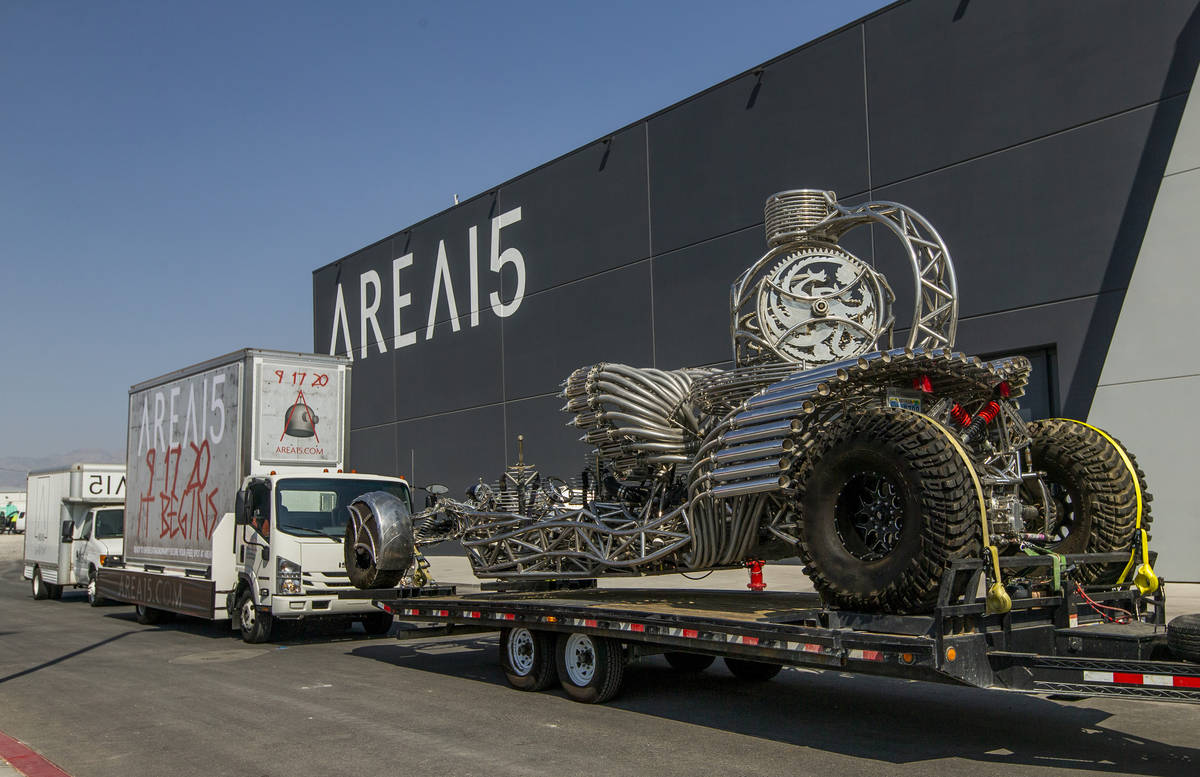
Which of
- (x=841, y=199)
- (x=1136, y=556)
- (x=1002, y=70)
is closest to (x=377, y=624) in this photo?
(x=1136, y=556)

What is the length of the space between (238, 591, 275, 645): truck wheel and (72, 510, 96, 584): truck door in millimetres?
9947

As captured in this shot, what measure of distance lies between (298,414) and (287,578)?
267cm

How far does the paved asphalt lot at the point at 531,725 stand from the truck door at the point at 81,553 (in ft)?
35.9

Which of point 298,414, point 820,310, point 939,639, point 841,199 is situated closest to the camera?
point 939,639

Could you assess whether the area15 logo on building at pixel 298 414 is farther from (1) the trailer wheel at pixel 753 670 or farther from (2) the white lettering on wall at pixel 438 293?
(2) the white lettering on wall at pixel 438 293

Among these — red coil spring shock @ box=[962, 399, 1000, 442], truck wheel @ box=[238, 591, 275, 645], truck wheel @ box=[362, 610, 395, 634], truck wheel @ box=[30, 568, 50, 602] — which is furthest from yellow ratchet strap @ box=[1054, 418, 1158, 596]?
truck wheel @ box=[30, 568, 50, 602]

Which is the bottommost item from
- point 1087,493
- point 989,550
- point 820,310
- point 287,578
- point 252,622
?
point 252,622

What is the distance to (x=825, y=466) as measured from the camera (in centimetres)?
726

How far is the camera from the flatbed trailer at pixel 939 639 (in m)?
6.02

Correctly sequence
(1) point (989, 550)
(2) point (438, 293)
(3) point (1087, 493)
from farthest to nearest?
1. (2) point (438, 293)
2. (3) point (1087, 493)
3. (1) point (989, 550)

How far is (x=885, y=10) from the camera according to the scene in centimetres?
2003

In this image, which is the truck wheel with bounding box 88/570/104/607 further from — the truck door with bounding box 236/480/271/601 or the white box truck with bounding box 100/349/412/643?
the truck door with bounding box 236/480/271/601

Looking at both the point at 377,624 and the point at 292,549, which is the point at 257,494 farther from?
the point at 377,624

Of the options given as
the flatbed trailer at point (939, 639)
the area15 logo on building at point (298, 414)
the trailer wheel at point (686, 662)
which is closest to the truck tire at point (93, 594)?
the area15 logo on building at point (298, 414)
